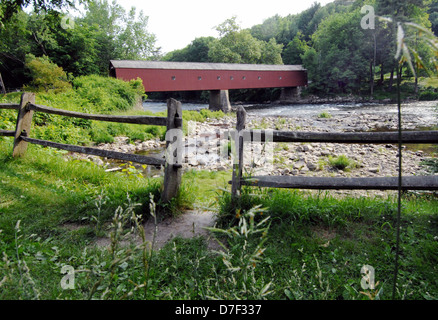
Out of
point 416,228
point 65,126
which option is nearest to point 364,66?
point 65,126

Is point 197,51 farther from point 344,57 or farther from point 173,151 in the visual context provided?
point 173,151

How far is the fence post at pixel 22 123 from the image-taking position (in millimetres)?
4801

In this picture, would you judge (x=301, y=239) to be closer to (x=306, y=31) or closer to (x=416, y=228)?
(x=416, y=228)

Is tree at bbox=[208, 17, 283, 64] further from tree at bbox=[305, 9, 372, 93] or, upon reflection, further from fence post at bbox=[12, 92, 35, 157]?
fence post at bbox=[12, 92, 35, 157]

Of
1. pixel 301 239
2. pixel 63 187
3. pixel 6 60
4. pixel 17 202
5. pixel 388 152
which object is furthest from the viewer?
pixel 6 60

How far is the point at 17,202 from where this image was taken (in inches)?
127

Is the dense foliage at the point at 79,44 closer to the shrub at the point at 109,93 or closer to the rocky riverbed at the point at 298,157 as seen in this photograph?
the shrub at the point at 109,93

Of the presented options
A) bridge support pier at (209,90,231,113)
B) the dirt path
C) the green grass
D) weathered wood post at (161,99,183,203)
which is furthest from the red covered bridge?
the green grass

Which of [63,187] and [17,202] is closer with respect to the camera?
[17,202]

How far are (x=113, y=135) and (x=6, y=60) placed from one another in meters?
30.9

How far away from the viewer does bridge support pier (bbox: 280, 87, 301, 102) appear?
125 feet

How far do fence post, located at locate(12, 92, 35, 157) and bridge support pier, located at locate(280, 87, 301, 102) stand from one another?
36768mm

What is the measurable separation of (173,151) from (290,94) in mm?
38513

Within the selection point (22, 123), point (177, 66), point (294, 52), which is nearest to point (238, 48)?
point (294, 52)
